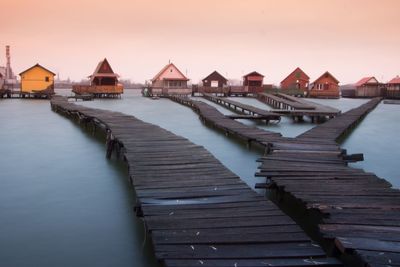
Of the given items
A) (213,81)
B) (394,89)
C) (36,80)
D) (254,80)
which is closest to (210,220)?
(36,80)

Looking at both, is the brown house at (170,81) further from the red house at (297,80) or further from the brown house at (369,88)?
the brown house at (369,88)

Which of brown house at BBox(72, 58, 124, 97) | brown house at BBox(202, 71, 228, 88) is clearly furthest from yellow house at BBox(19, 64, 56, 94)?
brown house at BBox(202, 71, 228, 88)

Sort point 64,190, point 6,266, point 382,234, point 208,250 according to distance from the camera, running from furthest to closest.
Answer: point 64,190 → point 6,266 → point 382,234 → point 208,250

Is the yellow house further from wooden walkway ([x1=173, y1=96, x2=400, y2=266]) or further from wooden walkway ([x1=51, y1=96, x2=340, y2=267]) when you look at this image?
wooden walkway ([x1=51, y1=96, x2=340, y2=267])

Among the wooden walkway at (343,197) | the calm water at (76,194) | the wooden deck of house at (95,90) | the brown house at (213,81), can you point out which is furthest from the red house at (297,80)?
the wooden walkway at (343,197)

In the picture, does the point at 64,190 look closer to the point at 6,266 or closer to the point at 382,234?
the point at 6,266

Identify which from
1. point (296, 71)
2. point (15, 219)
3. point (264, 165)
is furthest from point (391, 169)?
point (296, 71)

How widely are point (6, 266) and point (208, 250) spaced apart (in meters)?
3.72

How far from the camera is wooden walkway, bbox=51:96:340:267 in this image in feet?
18.0

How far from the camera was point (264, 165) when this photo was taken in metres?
A: 11.0

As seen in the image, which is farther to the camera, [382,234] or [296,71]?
[296,71]

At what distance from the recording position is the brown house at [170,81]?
71312 mm

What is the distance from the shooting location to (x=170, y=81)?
72.6 m

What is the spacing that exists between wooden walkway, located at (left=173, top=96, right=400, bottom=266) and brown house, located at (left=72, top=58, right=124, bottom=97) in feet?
172
